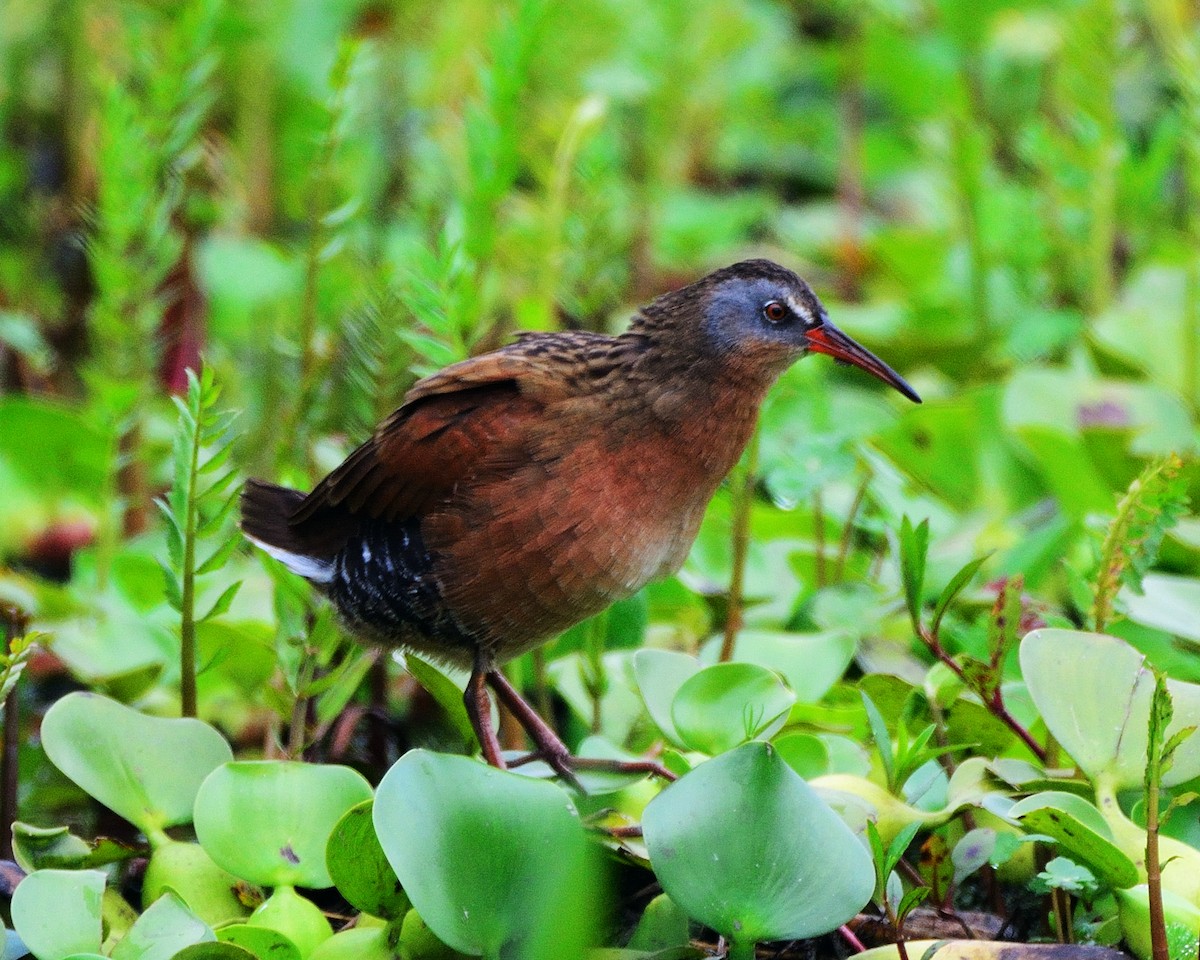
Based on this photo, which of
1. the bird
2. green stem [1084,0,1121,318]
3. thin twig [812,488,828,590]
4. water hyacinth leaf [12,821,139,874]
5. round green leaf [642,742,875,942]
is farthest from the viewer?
green stem [1084,0,1121,318]

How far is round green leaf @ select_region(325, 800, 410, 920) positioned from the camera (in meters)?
2.10

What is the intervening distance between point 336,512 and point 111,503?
86 cm

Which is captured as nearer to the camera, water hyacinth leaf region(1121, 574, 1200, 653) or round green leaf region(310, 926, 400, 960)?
round green leaf region(310, 926, 400, 960)

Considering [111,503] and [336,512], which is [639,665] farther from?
[111,503]

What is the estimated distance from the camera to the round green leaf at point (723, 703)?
230cm

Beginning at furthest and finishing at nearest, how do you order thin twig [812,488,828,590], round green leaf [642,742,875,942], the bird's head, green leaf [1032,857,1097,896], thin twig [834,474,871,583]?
1. thin twig [812,488,828,590]
2. thin twig [834,474,871,583]
3. the bird's head
4. green leaf [1032,857,1097,896]
5. round green leaf [642,742,875,942]

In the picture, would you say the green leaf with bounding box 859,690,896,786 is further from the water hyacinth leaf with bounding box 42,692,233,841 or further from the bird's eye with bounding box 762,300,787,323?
the water hyacinth leaf with bounding box 42,692,233,841

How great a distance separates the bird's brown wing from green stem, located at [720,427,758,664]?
45cm

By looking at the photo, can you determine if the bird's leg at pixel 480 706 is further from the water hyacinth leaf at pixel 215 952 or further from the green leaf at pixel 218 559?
the water hyacinth leaf at pixel 215 952

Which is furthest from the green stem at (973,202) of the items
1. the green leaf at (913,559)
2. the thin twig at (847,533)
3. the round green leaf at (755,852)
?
the round green leaf at (755,852)

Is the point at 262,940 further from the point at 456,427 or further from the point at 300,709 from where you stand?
the point at 456,427

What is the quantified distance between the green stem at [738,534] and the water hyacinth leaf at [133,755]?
896 millimetres

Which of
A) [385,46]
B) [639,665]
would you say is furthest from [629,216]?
[639,665]

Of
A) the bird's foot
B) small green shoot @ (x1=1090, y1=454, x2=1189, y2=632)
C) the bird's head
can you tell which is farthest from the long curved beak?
the bird's foot
